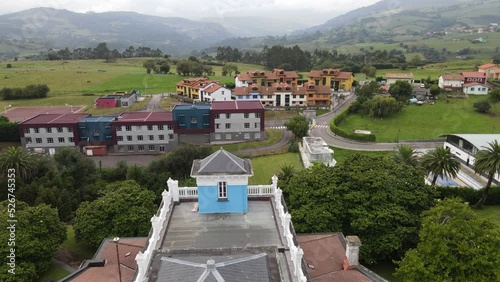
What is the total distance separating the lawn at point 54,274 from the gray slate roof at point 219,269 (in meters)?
21.1

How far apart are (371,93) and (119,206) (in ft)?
278

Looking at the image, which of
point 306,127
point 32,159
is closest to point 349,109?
point 306,127

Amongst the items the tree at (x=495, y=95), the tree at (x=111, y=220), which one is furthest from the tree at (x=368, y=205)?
the tree at (x=495, y=95)

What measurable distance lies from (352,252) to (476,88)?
101871 mm

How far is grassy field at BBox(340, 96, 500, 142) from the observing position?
261 ft

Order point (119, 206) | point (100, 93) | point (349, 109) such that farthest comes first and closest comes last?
point (100, 93)
point (349, 109)
point (119, 206)

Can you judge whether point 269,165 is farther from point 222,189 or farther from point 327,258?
point 222,189

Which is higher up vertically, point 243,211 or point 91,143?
point 243,211

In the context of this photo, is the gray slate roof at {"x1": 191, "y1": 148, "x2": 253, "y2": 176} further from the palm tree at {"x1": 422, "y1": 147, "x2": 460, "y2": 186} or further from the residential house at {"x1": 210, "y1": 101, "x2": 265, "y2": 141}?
the residential house at {"x1": 210, "y1": 101, "x2": 265, "y2": 141}

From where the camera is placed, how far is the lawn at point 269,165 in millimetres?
59344

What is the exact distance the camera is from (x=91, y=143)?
237ft

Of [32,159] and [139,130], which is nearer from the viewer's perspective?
[32,159]

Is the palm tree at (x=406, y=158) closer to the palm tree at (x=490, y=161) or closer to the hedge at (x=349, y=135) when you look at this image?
the palm tree at (x=490, y=161)

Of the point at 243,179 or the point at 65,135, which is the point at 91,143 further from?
the point at 243,179
